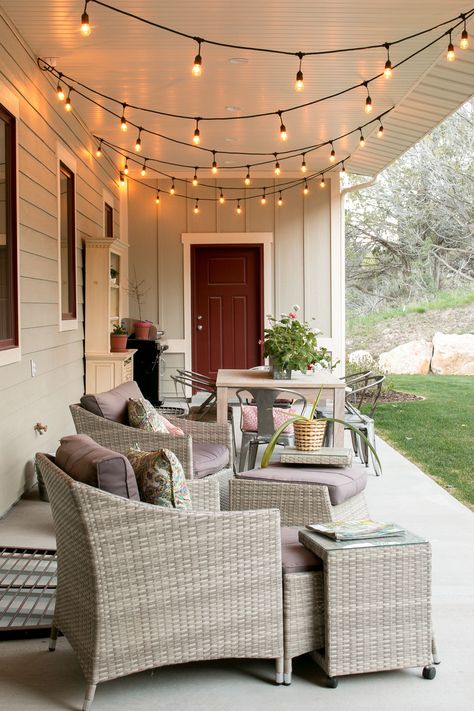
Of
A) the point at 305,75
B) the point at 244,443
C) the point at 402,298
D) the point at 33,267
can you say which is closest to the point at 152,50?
the point at 305,75

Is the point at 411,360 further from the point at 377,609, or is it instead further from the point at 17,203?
the point at 377,609

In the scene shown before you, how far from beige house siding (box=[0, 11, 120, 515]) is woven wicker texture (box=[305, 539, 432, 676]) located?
9.82 feet

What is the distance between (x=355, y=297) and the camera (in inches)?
807

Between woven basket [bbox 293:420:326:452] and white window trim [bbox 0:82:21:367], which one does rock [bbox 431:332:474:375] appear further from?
woven basket [bbox 293:420:326:452]

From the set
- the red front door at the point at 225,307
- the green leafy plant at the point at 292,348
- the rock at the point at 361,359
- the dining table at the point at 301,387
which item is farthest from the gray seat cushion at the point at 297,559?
the rock at the point at 361,359

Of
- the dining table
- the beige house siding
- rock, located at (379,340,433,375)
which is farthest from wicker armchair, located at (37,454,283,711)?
rock, located at (379,340,433,375)

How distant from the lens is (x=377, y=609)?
2.93 m

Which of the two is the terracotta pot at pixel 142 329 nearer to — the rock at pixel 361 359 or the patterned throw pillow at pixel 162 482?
the rock at pixel 361 359

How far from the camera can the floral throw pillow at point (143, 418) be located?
16.7ft

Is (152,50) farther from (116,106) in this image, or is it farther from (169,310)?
(169,310)

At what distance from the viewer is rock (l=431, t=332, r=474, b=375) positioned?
16109 millimetres

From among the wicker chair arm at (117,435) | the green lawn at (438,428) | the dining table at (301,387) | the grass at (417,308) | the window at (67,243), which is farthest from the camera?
the grass at (417,308)

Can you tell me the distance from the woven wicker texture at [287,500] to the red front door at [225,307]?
838 centimetres

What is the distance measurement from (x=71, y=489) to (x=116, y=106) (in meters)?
6.13
